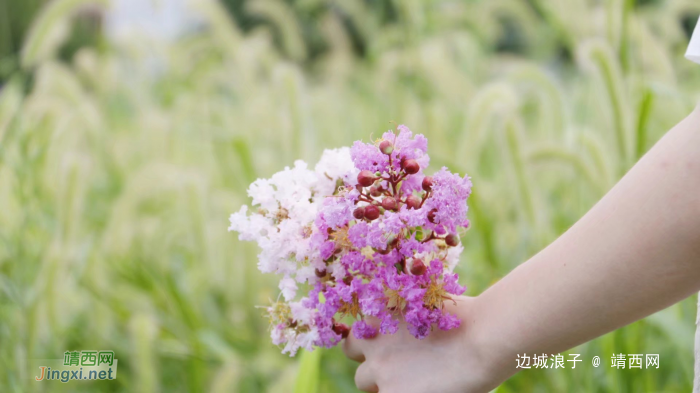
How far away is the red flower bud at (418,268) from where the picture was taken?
491 mm

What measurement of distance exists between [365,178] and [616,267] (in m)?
0.19

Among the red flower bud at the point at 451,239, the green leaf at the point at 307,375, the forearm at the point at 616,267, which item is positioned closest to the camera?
the forearm at the point at 616,267

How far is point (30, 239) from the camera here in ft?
3.94

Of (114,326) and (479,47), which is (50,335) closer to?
(114,326)

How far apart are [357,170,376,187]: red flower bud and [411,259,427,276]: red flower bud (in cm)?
7

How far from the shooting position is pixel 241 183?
1.33 m

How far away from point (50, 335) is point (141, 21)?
958mm

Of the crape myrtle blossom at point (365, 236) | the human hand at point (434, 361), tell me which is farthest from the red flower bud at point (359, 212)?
the human hand at point (434, 361)

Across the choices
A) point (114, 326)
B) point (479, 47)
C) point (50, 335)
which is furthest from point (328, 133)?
point (50, 335)

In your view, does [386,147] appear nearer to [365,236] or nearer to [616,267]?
[365,236]

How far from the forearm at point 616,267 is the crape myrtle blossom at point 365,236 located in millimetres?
48

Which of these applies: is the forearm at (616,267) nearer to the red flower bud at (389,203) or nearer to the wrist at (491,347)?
the wrist at (491,347)

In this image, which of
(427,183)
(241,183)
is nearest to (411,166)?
(427,183)

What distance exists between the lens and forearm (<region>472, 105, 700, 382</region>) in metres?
0.42
